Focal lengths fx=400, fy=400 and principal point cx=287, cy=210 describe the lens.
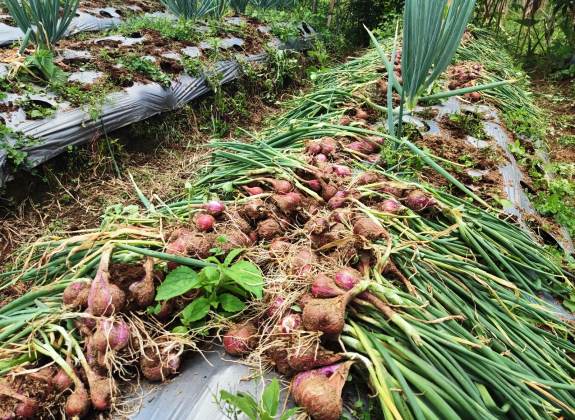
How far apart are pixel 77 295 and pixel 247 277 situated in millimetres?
493

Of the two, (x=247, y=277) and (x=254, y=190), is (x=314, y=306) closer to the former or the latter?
(x=247, y=277)

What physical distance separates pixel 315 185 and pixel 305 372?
2.73ft

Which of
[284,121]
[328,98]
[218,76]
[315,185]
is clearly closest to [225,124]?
[218,76]

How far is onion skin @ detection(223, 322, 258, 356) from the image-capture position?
3.67 ft

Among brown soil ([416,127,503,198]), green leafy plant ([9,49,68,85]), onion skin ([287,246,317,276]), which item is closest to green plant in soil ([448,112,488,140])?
brown soil ([416,127,503,198])

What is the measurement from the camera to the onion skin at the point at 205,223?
1423 millimetres

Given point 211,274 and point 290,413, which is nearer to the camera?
point 290,413

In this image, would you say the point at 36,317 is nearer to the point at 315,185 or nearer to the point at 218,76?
the point at 315,185

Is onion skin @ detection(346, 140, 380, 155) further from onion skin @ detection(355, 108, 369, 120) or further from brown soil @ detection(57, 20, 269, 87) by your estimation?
brown soil @ detection(57, 20, 269, 87)

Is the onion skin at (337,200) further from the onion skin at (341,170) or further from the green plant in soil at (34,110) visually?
the green plant in soil at (34,110)

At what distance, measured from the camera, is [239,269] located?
47.5 inches

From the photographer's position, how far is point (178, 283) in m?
1.17

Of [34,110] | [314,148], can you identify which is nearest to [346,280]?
[314,148]

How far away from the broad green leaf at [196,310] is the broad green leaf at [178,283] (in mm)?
48
